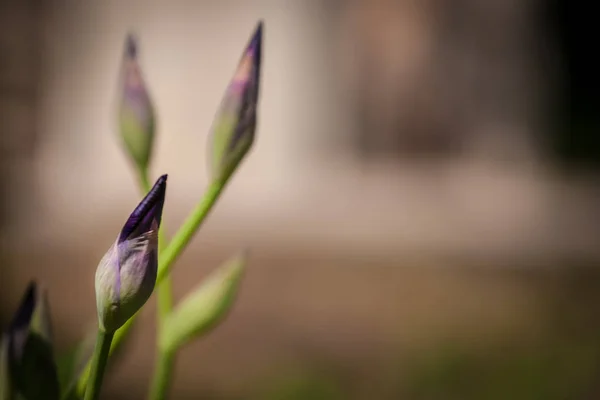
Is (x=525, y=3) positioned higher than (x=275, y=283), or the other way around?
(x=525, y=3)

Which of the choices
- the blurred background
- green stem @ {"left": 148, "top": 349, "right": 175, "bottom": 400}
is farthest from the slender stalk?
the blurred background

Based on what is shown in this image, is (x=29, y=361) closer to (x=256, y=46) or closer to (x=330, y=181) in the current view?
(x=256, y=46)

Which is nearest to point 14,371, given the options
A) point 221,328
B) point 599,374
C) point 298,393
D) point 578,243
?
point 298,393

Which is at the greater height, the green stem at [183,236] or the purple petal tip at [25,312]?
the green stem at [183,236]

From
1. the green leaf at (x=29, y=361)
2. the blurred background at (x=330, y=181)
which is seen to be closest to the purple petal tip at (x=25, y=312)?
the green leaf at (x=29, y=361)

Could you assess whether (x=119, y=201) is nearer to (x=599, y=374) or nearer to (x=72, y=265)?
(x=72, y=265)

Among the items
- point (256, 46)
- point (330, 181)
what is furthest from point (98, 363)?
point (330, 181)

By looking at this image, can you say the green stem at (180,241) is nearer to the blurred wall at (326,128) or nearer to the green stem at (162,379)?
the green stem at (162,379)
